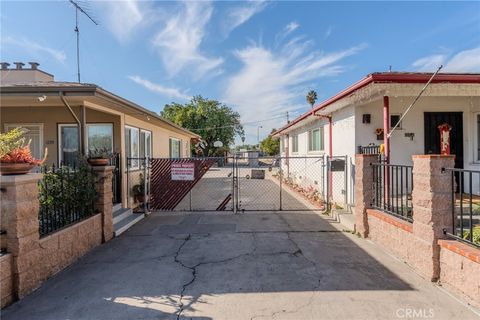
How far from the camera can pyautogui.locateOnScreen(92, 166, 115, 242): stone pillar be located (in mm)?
5828

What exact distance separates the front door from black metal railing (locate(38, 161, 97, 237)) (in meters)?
8.13

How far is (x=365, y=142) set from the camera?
763 centimetres

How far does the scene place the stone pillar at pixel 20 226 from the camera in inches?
137

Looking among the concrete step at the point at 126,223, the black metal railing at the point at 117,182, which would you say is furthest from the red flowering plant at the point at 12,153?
the black metal railing at the point at 117,182

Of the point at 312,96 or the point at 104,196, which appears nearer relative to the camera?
the point at 104,196

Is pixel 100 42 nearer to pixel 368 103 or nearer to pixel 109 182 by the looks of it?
pixel 109 182

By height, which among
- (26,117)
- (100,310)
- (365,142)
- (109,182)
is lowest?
(100,310)

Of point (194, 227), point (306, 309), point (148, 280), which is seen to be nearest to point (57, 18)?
point (194, 227)

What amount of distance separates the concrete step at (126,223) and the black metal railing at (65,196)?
1.01 metres

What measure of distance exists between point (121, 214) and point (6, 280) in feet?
13.7

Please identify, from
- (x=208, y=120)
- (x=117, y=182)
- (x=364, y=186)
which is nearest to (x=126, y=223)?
(x=117, y=182)

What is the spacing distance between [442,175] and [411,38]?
724 centimetres

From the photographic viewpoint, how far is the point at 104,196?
5.88 metres

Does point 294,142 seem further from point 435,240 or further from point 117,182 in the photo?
point 435,240
